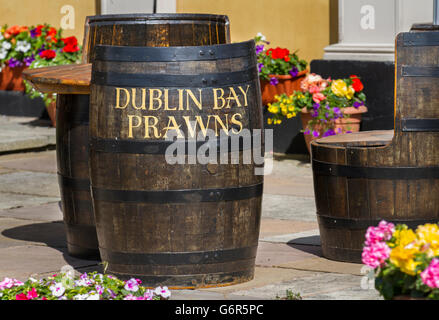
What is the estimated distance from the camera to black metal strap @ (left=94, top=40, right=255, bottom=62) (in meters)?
4.52

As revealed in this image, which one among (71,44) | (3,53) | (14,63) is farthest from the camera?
(3,53)

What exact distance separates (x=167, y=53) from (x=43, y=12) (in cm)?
819

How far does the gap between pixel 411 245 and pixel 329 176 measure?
2.14 m

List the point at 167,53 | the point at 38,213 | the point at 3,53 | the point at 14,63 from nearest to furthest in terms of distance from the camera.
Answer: the point at 167,53 < the point at 38,213 < the point at 14,63 < the point at 3,53

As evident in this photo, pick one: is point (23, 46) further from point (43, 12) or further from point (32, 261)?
point (32, 261)

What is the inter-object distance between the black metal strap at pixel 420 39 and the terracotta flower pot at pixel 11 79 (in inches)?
309

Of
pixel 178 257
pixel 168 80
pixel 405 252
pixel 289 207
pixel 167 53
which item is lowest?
pixel 289 207

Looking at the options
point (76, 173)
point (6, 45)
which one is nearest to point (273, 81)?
point (6, 45)

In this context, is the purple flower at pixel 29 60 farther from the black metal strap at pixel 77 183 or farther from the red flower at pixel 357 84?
the black metal strap at pixel 77 183

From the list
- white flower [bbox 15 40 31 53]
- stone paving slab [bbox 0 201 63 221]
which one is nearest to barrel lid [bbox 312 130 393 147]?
stone paving slab [bbox 0 201 63 221]

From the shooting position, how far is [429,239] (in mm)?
3096

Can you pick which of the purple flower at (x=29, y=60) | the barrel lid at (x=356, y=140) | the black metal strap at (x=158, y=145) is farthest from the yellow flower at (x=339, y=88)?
the purple flower at (x=29, y=60)

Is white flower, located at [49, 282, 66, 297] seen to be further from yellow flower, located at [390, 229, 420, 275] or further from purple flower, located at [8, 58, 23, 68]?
purple flower, located at [8, 58, 23, 68]

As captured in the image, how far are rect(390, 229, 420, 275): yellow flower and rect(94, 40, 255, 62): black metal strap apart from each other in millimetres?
1792
